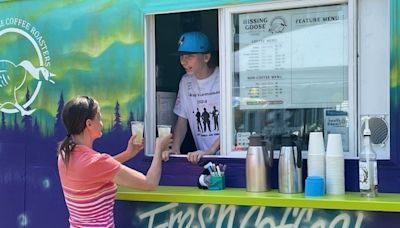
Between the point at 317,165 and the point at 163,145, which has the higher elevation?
the point at 163,145

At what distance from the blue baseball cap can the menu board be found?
0.28 metres

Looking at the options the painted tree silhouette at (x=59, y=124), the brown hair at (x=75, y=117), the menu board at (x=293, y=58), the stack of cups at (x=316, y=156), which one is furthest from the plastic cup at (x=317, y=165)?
the painted tree silhouette at (x=59, y=124)

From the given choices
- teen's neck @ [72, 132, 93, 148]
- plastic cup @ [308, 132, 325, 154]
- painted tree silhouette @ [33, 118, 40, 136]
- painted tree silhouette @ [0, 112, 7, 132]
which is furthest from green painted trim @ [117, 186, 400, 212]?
painted tree silhouette @ [0, 112, 7, 132]

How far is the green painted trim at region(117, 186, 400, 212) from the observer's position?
3295 millimetres

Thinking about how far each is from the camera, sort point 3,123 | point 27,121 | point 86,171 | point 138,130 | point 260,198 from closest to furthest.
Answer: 1. point 86,171
2. point 260,198
3. point 138,130
4. point 27,121
5. point 3,123

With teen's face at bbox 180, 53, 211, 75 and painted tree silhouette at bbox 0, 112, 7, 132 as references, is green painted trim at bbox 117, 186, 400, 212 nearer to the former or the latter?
teen's face at bbox 180, 53, 211, 75

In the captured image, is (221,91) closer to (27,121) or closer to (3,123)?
(27,121)

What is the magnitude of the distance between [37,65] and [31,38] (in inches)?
8.1

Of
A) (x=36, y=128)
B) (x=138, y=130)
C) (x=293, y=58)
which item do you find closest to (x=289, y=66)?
(x=293, y=58)

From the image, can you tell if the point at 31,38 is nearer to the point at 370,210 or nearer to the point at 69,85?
the point at 69,85

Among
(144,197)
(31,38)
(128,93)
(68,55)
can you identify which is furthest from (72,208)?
(31,38)

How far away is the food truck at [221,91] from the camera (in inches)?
142

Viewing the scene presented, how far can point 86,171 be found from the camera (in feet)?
11.1

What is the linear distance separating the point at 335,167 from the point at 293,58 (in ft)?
2.48
